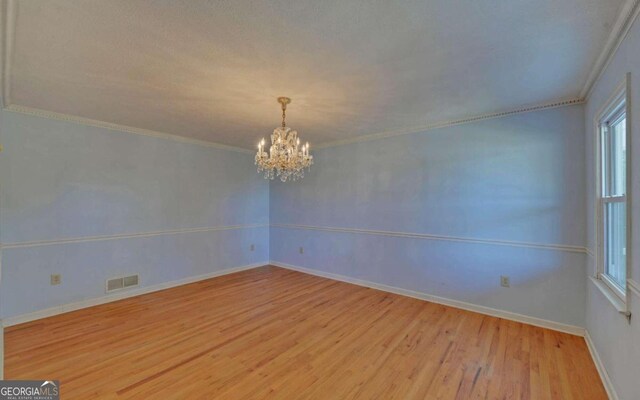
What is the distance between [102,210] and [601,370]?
549cm

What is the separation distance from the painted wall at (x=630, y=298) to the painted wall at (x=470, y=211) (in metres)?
0.32

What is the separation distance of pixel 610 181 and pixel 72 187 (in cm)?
560

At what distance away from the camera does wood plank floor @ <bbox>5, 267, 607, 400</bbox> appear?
1.98 metres

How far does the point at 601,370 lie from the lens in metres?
2.11

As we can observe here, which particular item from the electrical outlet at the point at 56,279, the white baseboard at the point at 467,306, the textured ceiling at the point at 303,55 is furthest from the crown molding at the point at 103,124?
the white baseboard at the point at 467,306

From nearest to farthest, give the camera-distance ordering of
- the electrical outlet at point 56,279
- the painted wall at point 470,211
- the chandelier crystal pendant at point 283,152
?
the chandelier crystal pendant at point 283,152 → the painted wall at point 470,211 → the electrical outlet at point 56,279

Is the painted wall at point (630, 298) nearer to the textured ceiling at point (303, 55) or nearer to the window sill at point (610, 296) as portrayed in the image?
the window sill at point (610, 296)

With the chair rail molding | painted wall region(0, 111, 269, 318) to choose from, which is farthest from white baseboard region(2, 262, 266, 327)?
the chair rail molding

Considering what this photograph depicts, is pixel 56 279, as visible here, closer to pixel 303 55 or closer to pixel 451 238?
pixel 303 55

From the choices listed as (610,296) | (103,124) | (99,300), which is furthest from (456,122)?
(99,300)

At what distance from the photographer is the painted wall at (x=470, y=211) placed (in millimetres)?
2846

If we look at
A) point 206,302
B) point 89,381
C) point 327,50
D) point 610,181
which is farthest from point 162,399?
point 610,181

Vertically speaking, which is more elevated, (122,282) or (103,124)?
(103,124)

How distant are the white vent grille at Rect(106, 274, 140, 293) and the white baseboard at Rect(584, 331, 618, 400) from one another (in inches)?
201
